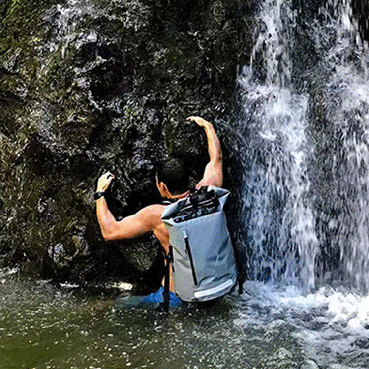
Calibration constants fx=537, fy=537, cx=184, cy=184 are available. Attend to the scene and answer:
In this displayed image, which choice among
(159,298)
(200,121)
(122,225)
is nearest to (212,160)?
(200,121)

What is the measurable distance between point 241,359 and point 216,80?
349 cm

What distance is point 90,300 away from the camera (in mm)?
6047

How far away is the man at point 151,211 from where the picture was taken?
5465 millimetres

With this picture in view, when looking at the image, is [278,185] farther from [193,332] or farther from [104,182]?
[193,332]

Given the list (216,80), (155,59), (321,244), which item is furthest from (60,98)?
(321,244)

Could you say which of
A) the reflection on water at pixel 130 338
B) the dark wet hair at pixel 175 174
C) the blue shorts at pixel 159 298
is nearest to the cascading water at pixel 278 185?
the dark wet hair at pixel 175 174

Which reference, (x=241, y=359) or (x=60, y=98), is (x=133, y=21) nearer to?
(x=60, y=98)

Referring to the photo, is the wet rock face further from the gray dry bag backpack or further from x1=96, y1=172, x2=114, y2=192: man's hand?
the gray dry bag backpack

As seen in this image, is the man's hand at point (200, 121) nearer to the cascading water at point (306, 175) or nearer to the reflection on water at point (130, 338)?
the cascading water at point (306, 175)

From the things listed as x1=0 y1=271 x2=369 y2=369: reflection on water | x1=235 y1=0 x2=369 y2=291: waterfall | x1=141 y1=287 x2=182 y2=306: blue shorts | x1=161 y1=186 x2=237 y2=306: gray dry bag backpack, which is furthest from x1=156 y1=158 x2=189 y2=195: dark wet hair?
x1=0 y1=271 x2=369 y2=369: reflection on water

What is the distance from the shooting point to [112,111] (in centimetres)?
653

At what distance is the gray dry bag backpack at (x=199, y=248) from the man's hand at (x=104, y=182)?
1.04m

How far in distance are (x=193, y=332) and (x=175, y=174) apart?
6.62ft

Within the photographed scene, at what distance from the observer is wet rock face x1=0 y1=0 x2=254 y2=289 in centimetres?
639
